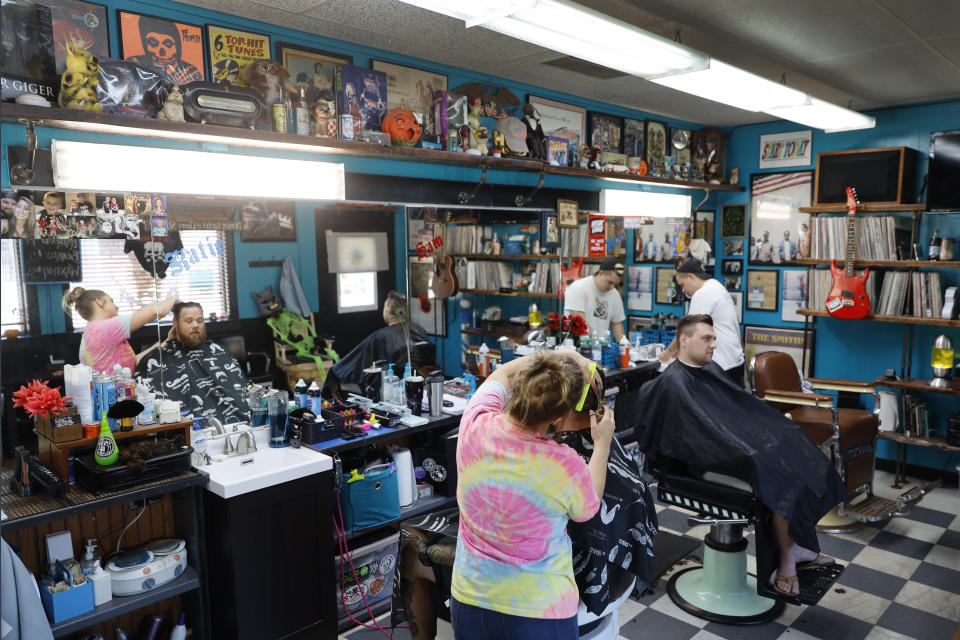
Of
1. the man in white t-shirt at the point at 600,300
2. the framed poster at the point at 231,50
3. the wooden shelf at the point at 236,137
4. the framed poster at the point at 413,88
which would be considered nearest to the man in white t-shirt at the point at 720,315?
the man in white t-shirt at the point at 600,300

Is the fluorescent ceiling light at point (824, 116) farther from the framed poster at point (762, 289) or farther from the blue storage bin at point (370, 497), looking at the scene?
the blue storage bin at point (370, 497)

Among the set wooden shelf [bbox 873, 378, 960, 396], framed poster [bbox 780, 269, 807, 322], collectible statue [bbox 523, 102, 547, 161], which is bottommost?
wooden shelf [bbox 873, 378, 960, 396]

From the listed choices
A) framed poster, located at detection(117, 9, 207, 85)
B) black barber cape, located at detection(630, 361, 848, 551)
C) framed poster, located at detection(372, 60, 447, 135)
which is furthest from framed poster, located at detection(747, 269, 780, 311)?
framed poster, located at detection(117, 9, 207, 85)

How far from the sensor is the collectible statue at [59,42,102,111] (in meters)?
2.23

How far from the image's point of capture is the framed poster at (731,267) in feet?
17.6

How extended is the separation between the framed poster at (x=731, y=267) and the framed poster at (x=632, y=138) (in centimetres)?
130

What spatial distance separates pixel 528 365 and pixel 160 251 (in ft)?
5.20

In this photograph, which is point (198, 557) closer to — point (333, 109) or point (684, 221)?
point (333, 109)

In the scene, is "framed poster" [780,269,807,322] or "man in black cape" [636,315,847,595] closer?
"man in black cape" [636,315,847,595]

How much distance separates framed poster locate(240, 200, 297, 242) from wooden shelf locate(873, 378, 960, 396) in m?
3.96

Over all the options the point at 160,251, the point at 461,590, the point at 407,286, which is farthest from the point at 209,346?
the point at 461,590

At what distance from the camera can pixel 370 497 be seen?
9.31ft

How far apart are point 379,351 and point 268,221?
0.82 metres

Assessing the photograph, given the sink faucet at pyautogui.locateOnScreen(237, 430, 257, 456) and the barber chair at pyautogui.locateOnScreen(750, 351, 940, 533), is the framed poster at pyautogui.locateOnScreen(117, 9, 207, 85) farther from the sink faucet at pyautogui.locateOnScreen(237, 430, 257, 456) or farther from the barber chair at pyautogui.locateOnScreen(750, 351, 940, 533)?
the barber chair at pyautogui.locateOnScreen(750, 351, 940, 533)
